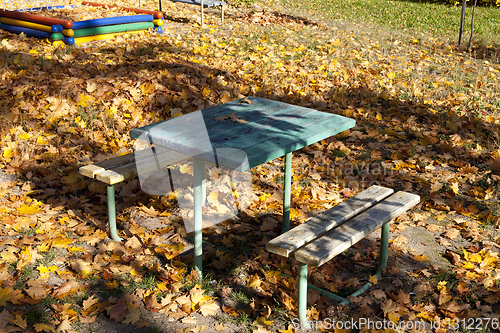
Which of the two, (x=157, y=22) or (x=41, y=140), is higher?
(x=157, y=22)

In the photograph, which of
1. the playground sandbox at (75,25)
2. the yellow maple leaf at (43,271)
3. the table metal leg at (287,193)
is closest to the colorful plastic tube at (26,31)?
the playground sandbox at (75,25)

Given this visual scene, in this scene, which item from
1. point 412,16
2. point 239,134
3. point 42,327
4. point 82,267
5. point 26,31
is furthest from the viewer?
point 412,16

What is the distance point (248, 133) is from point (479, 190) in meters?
2.66

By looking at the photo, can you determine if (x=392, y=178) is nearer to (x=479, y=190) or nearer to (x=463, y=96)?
(x=479, y=190)

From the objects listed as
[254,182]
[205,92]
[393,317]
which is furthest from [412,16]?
[393,317]

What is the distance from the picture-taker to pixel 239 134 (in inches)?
124

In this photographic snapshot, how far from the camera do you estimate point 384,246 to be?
339 centimetres

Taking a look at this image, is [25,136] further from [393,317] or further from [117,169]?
[393,317]

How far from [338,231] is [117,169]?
1736 mm

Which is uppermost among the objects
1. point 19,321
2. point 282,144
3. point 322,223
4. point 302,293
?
point 282,144

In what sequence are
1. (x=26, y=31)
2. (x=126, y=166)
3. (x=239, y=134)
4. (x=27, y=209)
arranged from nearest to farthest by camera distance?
(x=239, y=134), (x=126, y=166), (x=27, y=209), (x=26, y=31)

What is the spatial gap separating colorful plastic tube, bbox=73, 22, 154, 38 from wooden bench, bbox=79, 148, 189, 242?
17.3 ft

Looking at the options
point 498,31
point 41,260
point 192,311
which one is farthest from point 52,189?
point 498,31

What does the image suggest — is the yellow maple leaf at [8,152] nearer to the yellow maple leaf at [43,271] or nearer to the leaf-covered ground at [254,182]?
the leaf-covered ground at [254,182]
